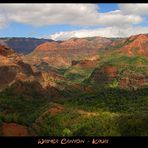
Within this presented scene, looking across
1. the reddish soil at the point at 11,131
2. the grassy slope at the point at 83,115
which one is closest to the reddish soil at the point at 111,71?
the grassy slope at the point at 83,115

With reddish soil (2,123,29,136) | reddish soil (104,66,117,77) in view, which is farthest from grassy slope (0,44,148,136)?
reddish soil (104,66,117,77)

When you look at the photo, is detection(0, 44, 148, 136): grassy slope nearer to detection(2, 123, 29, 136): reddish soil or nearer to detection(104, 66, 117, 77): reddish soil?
detection(2, 123, 29, 136): reddish soil

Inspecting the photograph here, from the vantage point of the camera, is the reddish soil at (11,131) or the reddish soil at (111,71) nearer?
the reddish soil at (11,131)

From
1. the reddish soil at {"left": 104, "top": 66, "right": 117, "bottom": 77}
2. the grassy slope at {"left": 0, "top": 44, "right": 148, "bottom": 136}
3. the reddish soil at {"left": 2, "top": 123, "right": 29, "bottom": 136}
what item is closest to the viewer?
the reddish soil at {"left": 2, "top": 123, "right": 29, "bottom": 136}

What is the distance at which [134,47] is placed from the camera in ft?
586

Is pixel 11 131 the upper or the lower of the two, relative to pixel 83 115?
upper

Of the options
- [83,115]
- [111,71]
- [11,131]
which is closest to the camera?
[11,131]

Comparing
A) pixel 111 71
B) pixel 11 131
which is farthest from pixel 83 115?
pixel 111 71

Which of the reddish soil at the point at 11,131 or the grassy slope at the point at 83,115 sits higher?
the reddish soil at the point at 11,131

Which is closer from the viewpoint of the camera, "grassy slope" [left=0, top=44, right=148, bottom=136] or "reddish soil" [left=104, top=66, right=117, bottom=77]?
"grassy slope" [left=0, top=44, right=148, bottom=136]

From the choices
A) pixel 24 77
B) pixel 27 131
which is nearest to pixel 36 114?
pixel 27 131

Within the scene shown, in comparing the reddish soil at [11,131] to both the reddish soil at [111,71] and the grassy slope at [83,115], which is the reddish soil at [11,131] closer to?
the grassy slope at [83,115]

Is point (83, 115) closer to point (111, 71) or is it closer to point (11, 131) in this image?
point (11, 131)
